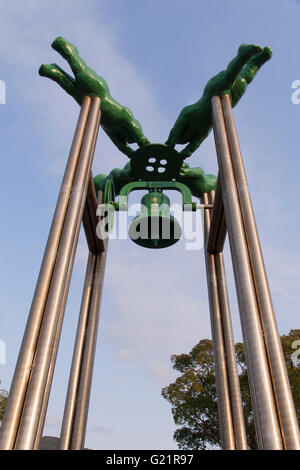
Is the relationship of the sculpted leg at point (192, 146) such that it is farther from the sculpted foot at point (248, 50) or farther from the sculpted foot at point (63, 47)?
the sculpted foot at point (63, 47)

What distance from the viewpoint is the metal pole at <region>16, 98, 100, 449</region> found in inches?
183

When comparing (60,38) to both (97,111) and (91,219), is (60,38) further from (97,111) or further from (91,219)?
(91,219)

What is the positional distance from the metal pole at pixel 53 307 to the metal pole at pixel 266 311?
9.16ft

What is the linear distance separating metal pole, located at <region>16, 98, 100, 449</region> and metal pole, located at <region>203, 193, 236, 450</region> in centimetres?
430

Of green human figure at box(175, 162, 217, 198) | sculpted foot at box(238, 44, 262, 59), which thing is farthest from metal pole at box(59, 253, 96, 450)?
sculpted foot at box(238, 44, 262, 59)

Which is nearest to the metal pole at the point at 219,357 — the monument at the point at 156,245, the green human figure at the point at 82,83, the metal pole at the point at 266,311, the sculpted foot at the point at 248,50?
the monument at the point at 156,245

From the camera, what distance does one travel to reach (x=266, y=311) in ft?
17.4

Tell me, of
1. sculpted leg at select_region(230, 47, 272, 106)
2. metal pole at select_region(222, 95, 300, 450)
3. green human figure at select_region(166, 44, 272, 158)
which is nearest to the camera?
metal pole at select_region(222, 95, 300, 450)

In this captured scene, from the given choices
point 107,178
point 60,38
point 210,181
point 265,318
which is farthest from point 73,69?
point 265,318

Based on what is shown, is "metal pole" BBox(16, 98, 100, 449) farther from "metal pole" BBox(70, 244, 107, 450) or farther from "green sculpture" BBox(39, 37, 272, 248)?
"metal pole" BBox(70, 244, 107, 450)

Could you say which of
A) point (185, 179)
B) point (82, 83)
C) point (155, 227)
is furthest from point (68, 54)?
point (185, 179)

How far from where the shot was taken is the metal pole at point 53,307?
15.2ft

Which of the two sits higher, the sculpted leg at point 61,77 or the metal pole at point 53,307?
the sculpted leg at point 61,77

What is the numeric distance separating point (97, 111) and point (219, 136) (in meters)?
2.65
